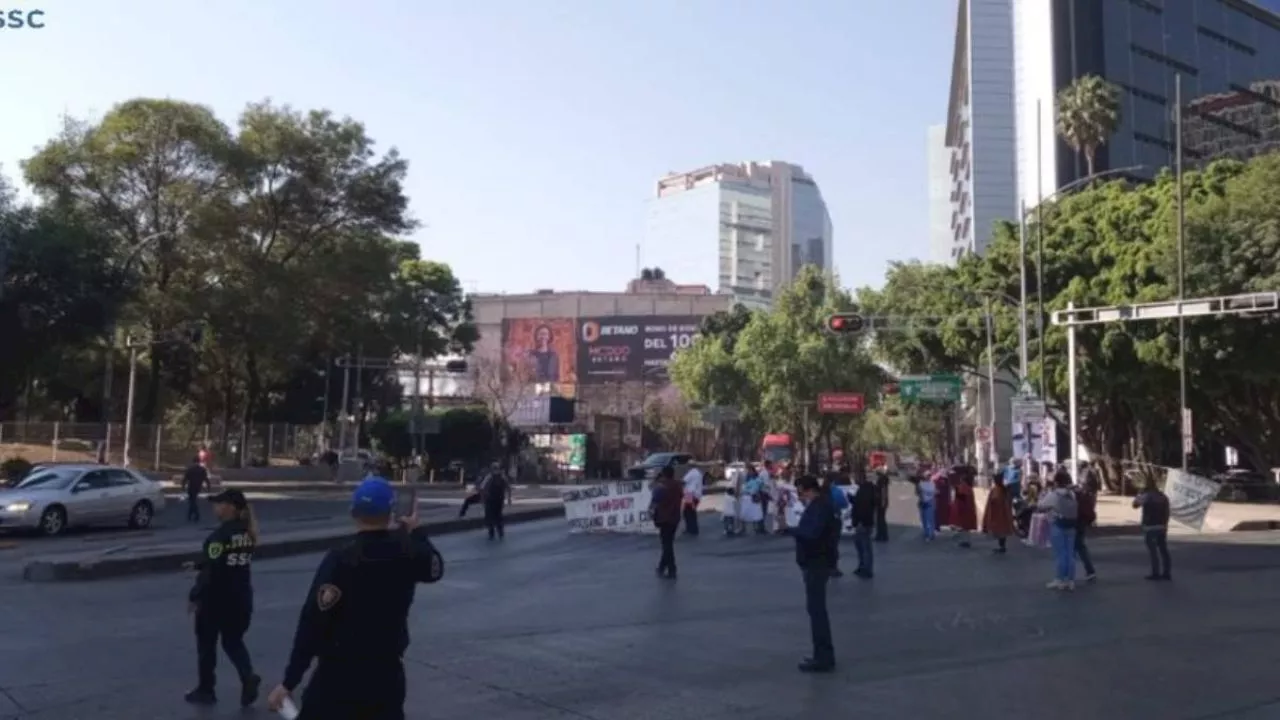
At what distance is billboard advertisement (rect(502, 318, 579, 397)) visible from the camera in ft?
376

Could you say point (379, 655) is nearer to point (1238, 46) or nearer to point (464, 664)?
point (464, 664)

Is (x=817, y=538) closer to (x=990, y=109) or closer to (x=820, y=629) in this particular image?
(x=820, y=629)

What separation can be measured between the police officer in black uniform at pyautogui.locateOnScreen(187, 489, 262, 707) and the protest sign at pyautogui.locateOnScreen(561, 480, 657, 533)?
60.5 ft

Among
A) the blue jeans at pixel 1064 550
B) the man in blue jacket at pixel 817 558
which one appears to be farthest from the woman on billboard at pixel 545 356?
the man in blue jacket at pixel 817 558

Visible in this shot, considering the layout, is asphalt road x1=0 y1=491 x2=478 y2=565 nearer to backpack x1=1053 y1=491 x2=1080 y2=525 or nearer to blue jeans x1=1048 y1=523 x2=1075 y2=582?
blue jeans x1=1048 y1=523 x2=1075 y2=582

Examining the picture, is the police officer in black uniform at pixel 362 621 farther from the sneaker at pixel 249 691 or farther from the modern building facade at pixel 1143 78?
the modern building facade at pixel 1143 78

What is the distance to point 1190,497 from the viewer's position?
97.0ft

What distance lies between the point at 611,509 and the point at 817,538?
17065 mm

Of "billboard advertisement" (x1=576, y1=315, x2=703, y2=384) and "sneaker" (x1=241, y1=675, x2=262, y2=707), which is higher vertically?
"billboard advertisement" (x1=576, y1=315, x2=703, y2=384)

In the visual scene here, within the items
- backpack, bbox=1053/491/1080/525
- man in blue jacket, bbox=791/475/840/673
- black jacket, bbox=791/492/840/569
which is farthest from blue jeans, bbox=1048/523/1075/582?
black jacket, bbox=791/492/840/569

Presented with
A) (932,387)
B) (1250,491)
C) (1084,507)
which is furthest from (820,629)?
(1250,491)

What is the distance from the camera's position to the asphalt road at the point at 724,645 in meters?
8.92

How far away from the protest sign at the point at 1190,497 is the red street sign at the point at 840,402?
40.0 m

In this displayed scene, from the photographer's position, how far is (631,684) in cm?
959
